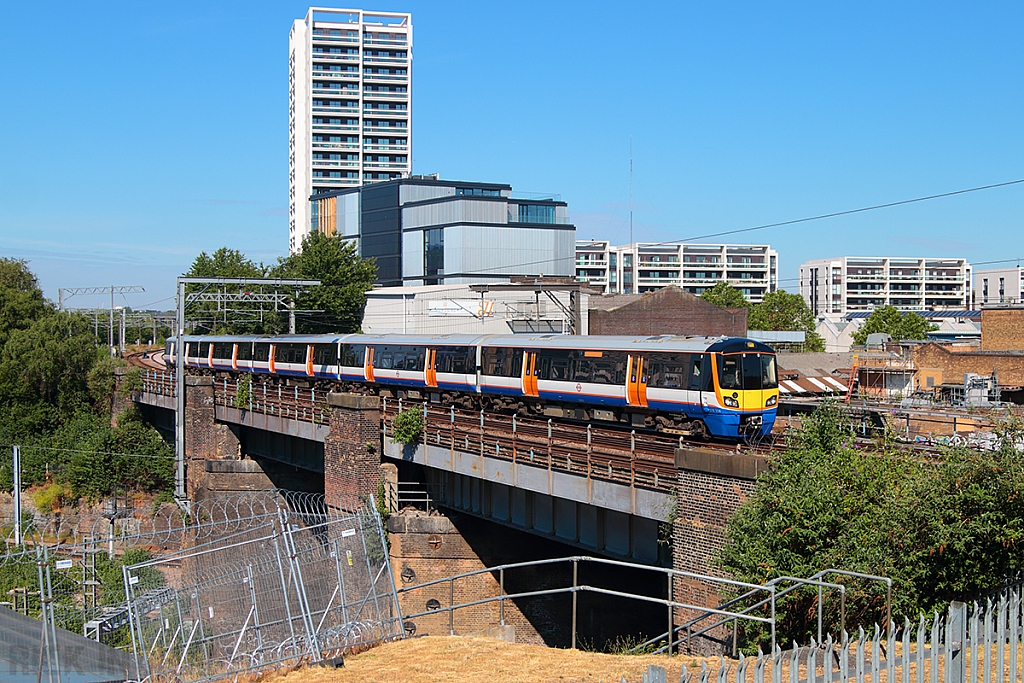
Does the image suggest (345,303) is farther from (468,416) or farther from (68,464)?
(468,416)

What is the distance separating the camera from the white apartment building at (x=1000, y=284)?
181 meters

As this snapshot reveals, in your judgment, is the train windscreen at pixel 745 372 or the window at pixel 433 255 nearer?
the train windscreen at pixel 745 372

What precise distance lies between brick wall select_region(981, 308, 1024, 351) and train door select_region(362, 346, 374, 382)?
121ft

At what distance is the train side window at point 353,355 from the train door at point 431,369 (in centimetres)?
482

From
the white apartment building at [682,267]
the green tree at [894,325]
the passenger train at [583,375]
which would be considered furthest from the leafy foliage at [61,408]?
the white apartment building at [682,267]

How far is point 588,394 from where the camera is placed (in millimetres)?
26594

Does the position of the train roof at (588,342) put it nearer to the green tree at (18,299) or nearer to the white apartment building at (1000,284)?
the green tree at (18,299)

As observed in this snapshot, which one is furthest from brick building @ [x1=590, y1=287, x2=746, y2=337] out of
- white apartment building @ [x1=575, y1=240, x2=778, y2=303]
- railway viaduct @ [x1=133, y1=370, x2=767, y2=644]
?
white apartment building @ [x1=575, y1=240, x2=778, y2=303]

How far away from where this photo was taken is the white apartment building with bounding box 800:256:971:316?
596ft

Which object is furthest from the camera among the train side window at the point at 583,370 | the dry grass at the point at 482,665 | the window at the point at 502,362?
the window at the point at 502,362

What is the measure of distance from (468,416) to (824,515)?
13242 mm

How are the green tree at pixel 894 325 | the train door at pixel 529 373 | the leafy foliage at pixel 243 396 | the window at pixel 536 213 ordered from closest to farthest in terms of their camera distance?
the train door at pixel 529 373 → the leafy foliage at pixel 243 396 → the window at pixel 536 213 → the green tree at pixel 894 325

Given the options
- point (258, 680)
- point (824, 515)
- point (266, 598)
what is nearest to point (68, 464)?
point (266, 598)

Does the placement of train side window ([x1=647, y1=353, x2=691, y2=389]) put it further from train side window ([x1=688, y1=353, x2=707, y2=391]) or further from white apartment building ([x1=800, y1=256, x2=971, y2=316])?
white apartment building ([x1=800, y1=256, x2=971, y2=316])
